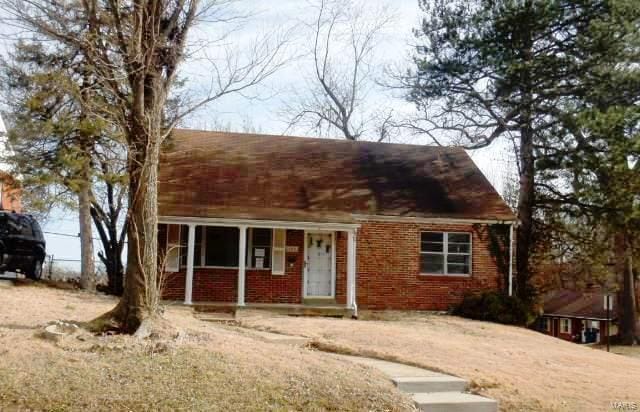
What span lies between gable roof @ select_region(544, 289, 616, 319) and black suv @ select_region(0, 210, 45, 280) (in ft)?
120

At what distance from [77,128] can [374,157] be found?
34.2 feet

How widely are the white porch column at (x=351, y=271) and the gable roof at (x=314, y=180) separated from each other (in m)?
0.68

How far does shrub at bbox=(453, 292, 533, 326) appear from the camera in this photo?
19547 millimetres

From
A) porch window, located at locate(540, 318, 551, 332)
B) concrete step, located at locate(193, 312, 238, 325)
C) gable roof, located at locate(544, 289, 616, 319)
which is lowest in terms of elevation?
porch window, located at locate(540, 318, 551, 332)

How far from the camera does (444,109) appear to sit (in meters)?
25.0

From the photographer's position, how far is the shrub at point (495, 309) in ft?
64.1

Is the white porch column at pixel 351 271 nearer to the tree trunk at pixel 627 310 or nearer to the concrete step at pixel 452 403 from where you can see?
the concrete step at pixel 452 403

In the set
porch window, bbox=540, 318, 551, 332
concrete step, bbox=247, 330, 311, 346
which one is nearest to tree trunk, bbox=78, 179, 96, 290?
concrete step, bbox=247, 330, 311, 346

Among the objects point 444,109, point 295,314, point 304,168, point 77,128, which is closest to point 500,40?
point 444,109

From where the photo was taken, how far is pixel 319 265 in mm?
20156

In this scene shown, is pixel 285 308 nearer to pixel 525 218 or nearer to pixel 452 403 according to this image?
pixel 452 403

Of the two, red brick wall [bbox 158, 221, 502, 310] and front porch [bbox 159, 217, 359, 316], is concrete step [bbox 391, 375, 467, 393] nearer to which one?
front porch [bbox 159, 217, 359, 316]

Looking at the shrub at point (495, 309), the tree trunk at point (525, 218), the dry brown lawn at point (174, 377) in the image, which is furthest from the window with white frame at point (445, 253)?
the dry brown lawn at point (174, 377)

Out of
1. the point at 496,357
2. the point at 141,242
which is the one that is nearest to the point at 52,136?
the point at 141,242
